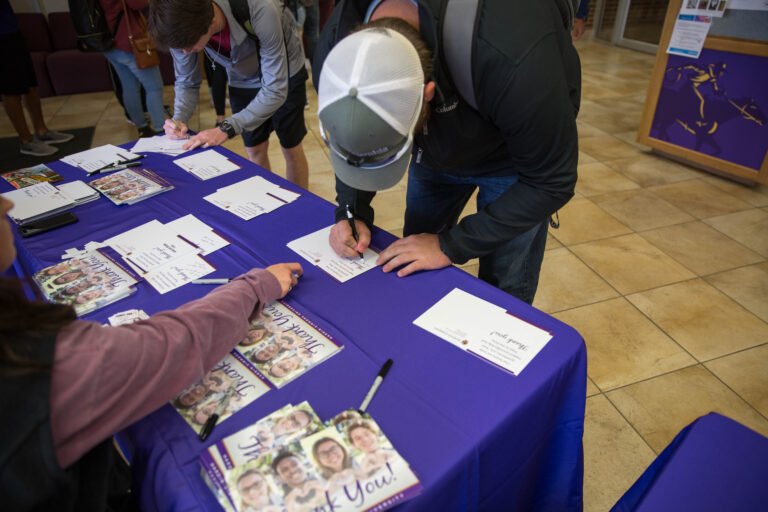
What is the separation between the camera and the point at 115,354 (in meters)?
0.69

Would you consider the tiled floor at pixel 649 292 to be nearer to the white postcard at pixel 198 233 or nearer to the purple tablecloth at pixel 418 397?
the purple tablecloth at pixel 418 397

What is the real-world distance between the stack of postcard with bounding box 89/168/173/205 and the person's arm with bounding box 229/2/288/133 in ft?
1.37

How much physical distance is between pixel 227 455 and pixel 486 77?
0.79 m

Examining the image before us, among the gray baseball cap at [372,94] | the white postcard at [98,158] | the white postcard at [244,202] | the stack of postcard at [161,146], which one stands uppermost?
the gray baseball cap at [372,94]

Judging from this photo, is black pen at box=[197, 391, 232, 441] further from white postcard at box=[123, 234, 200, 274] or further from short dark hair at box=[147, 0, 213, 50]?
short dark hair at box=[147, 0, 213, 50]

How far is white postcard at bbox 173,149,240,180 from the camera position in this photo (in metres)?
1.69

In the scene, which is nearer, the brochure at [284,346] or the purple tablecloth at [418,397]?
the purple tablecloth at [418,397]

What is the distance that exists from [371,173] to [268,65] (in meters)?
1.12

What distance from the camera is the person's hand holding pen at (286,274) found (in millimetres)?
1076

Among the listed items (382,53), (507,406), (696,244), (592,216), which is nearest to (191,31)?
(382,53)

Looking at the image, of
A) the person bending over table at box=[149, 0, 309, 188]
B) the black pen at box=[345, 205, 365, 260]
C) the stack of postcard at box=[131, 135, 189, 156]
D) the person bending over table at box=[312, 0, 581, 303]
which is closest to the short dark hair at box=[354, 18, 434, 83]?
the person bending over table at box=[312, 0, 581, 303]

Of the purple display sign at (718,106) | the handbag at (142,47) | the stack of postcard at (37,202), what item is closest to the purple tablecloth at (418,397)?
the stack of postcard at (37,202)

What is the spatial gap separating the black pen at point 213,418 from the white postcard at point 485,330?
40 cm

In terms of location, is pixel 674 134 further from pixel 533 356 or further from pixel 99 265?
pixel 99 265
